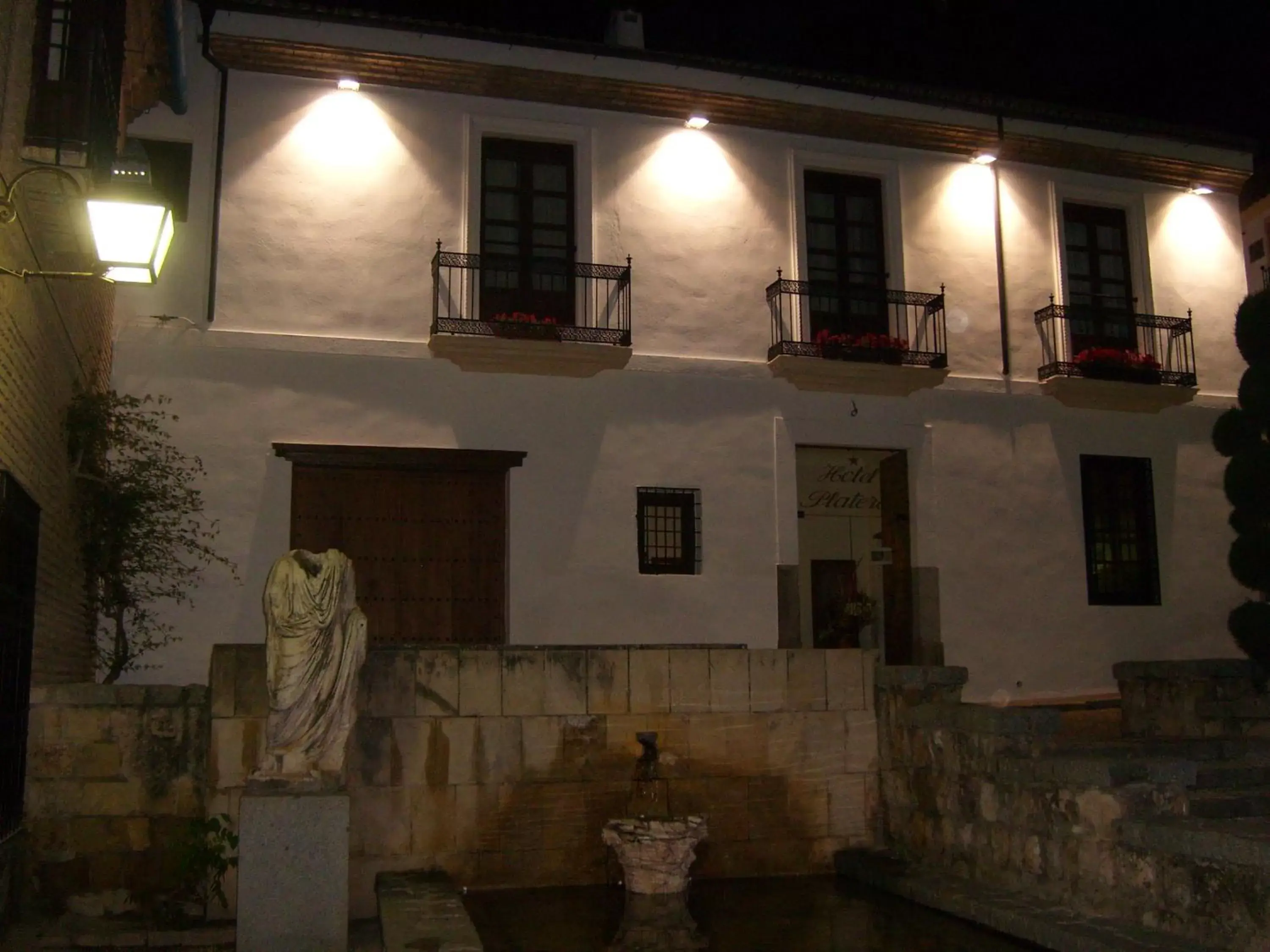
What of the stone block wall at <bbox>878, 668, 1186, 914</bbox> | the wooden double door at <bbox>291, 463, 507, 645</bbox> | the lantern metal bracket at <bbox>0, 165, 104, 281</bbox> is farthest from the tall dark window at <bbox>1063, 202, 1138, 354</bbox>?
the lantern metal bracket at <bbox>0, 165, 104, 281</bbox>

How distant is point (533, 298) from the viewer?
48.0 ft

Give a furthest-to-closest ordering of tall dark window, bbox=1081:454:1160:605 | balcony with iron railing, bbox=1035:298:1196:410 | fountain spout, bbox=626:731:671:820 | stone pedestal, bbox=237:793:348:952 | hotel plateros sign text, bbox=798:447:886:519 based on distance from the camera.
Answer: hotel plateros sign text, bbox=798:447:886:519, tall dark window, bbox=1081:454:1160:605, balcony with iron railing, bbox=1035:298:1196:410, fountain spout, bbox=626:731:671:820, stone pedestal, bbox=237:793:348:952

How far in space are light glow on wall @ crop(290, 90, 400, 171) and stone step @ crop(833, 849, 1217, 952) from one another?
9.13 metres

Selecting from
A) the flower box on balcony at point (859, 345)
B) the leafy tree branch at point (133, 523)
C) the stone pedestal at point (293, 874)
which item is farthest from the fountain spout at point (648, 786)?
A: the flower box on balcony at point (859, 345)

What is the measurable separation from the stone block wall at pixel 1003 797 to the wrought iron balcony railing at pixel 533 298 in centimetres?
557

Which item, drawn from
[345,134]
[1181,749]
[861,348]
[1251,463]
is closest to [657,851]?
[1181,749]

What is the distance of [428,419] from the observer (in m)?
14.0

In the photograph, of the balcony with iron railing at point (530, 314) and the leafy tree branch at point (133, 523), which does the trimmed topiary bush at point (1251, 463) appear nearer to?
the balcony with iron railing at point (530, 314)

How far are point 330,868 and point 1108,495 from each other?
12.5m

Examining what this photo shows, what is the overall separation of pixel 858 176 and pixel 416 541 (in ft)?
24.6

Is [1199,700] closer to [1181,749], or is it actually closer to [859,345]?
[1181,749]

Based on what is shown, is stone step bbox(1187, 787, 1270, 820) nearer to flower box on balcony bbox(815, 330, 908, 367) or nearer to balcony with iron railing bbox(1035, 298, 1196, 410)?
flower box on balcony bbox(815, 330, 908, 367)

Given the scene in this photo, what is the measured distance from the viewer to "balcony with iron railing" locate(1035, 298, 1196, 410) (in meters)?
16.2

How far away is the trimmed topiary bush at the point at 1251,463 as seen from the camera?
1315 centimetres
